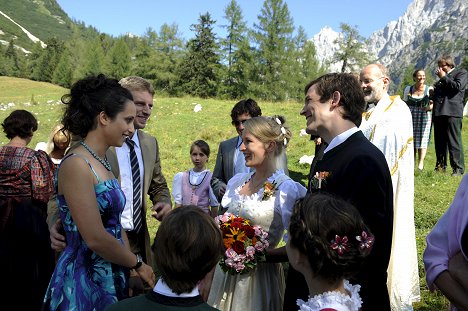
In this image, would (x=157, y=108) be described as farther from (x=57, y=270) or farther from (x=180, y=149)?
(x=57, y=270)

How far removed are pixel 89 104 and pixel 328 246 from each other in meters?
1.77

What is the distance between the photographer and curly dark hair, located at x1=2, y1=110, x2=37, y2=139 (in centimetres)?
497

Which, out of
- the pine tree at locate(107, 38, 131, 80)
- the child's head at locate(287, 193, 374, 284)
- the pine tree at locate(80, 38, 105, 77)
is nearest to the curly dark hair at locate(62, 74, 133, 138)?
the child's head at locate(287, 193, 374, 284)

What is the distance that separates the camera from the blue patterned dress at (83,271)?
8.86 feet

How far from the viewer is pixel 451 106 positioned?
10000 millimetres

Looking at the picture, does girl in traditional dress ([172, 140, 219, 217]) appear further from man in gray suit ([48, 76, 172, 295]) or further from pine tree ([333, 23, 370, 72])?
pine tree ([333, 23, 370, 72])

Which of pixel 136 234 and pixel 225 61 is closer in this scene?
pixel 136 234

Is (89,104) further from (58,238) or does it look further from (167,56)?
(167,56)

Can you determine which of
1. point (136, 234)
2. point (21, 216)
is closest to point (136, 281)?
point (136, 234)

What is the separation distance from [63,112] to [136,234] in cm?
136

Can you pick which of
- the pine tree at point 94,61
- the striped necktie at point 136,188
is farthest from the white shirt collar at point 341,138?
the pine tree at point 94,61

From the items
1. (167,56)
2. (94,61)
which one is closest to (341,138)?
(167,56)

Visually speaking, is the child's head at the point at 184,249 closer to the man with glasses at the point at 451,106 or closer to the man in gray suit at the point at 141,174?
the man in gray suit at the point at 141,174

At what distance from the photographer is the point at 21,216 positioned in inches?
188
